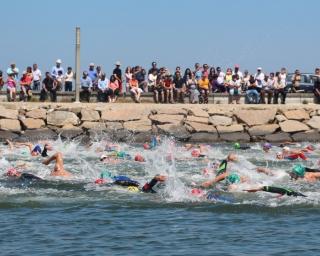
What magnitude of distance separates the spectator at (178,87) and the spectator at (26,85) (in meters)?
5.14

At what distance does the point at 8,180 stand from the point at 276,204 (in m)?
6.16

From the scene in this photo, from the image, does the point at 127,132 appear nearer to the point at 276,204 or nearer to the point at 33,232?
the point at 276,204

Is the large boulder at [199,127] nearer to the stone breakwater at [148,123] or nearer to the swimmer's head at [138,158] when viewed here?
the stone breakwater at [148,123]

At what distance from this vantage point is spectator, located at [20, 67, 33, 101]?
32.2 meters

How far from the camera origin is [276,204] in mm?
17250

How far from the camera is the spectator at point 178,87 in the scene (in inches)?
1294

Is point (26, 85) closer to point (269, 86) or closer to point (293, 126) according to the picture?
point (269, 86)

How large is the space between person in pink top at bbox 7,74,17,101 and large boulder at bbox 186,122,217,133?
6279mm

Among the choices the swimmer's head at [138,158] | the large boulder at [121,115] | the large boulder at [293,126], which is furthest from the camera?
the large boulder at [293,126]

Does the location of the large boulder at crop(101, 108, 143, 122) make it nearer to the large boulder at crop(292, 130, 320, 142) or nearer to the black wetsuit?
the large boulder at crop(292, 130, 320, 142)

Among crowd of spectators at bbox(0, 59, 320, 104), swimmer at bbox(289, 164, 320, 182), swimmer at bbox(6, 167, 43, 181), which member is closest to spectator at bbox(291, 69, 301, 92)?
crowd of spectators at bbox(0, 59, 320, 104)

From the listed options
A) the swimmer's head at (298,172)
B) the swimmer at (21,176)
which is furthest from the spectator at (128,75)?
the swimmer's head at (298,172)

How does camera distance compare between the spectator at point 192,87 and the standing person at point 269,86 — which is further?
the standing person at point 269,86

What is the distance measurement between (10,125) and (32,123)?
30.5 inches
